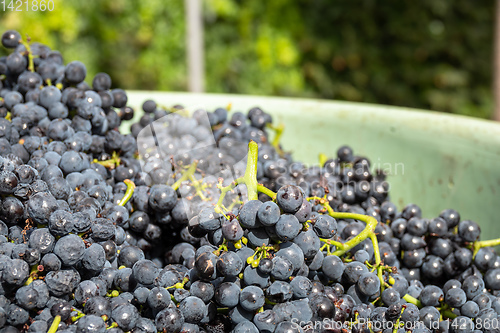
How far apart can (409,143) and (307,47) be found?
10.8ft

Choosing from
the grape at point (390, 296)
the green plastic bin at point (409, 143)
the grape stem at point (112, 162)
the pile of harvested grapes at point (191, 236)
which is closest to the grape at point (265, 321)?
the pile of harvested grapes at point (191, 236)

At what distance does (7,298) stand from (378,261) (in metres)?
0.60

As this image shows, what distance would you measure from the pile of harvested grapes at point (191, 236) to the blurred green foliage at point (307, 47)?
3.32 metres

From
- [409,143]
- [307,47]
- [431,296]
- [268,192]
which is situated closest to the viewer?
[268,192]

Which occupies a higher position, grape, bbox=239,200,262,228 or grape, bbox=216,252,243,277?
grape, bbox=239,200,262,228

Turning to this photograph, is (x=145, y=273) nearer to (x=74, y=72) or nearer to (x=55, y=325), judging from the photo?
(x=55, y=325)

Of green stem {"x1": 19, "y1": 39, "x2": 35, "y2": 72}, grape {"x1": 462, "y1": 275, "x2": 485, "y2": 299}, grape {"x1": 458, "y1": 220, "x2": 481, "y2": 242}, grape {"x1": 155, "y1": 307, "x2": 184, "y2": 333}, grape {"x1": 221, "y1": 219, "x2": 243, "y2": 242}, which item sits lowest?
grape {"x1": 462, "y1": 275, "x2": 485, "y2": 299}

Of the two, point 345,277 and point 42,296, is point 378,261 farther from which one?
point 42,296

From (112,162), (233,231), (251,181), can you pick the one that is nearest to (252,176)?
(251,181)

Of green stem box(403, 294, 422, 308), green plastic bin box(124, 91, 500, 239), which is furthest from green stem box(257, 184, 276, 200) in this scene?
green plastic bin box(124, 91, 500, 239)

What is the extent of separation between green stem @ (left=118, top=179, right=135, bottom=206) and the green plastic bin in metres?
0.49

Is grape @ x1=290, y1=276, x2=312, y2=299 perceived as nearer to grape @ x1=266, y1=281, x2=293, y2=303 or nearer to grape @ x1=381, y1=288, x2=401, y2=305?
grape @ x1=266, y1=281, x2=293, y2=303

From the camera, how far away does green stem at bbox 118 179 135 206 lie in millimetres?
920

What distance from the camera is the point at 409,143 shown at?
130cm
